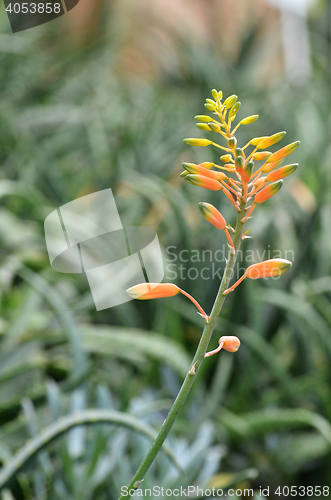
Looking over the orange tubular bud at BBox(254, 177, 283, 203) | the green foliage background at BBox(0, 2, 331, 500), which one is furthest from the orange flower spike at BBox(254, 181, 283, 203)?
the green foliage background at BBox(0, 2, 331, 500)

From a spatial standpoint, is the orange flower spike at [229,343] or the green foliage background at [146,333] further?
the green foliage background at [146,333]

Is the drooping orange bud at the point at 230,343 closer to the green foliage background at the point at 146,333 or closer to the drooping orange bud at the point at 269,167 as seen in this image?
the drooping orange bud at the point at 269,167

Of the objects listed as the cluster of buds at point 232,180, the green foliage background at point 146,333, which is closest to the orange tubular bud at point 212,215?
the cluster of buds at point 232,180

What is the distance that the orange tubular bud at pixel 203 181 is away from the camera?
0.14 metres

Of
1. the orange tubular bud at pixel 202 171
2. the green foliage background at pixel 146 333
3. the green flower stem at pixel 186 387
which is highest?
the orange tubular bud at pixel 202 171

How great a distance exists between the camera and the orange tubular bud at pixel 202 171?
135mm

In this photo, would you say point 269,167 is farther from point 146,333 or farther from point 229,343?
point 146,333

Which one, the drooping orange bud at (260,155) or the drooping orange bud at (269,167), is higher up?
the drooping orange bud at (260,155)

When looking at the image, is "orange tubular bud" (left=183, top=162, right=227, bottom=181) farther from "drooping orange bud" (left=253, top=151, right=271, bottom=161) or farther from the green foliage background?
the green foliage background

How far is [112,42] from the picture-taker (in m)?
1.75

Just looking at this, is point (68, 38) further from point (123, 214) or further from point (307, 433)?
point (307, 433)

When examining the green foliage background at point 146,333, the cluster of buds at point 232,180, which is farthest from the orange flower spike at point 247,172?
the green foliage background at point 146,333

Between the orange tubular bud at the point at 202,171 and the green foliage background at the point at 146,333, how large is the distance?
0.68 ft

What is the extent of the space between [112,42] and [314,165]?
112 centimetres
